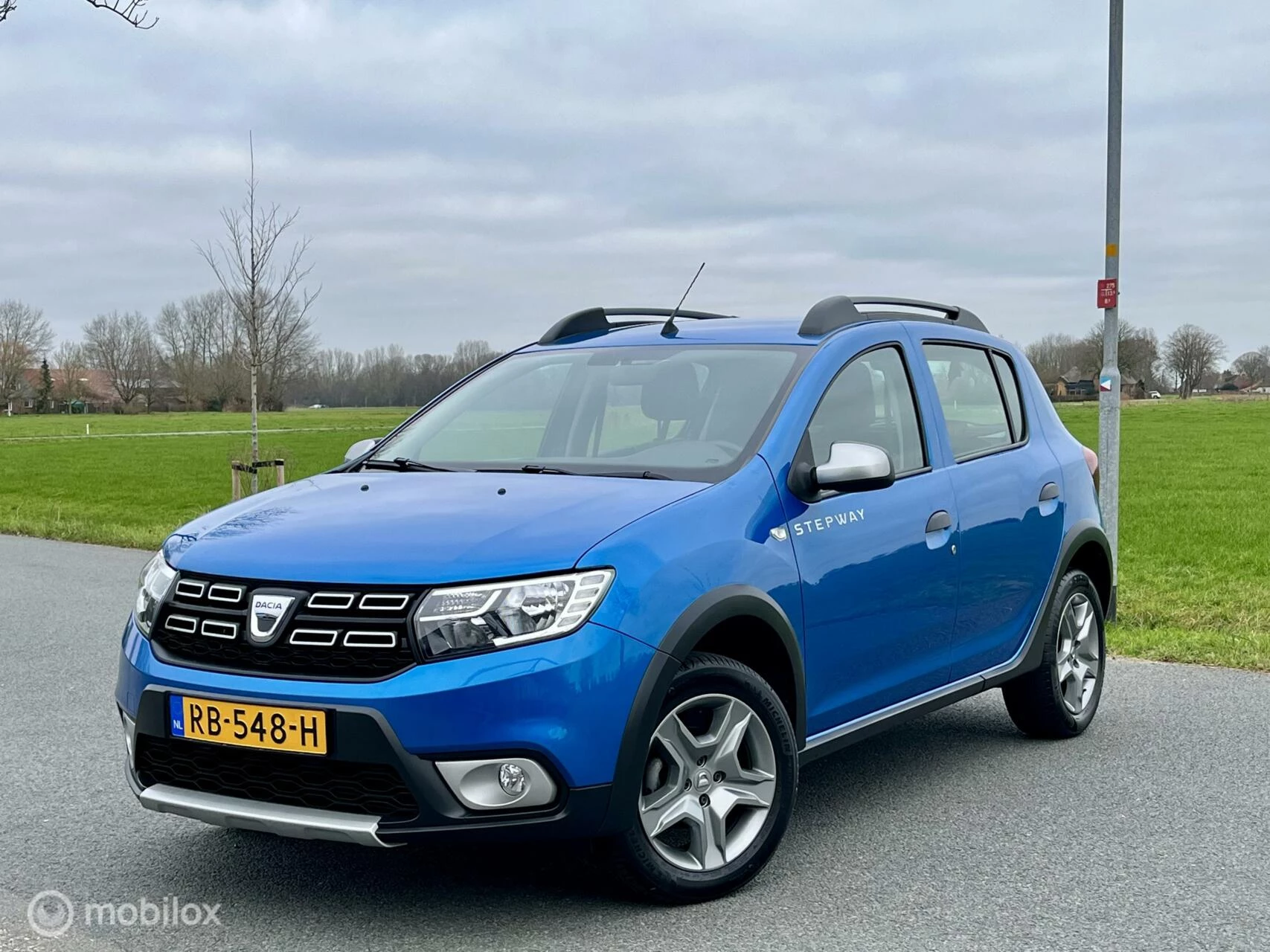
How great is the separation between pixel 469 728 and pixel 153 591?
3.90ft

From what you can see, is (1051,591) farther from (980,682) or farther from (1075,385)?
(1075,385)

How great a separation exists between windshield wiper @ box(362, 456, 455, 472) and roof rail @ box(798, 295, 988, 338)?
143cm

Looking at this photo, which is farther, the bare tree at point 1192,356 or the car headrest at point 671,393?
the bare tree at point 1192,356

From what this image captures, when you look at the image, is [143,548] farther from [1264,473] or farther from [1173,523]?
[1264,473]

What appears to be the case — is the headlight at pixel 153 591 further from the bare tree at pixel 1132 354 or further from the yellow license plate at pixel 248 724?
the bare tree at pixel 1132 354

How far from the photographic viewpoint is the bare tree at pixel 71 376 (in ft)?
401

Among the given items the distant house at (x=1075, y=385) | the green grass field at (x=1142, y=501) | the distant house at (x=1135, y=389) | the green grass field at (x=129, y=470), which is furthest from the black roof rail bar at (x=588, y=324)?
the distant house at (x=1135, y=389)

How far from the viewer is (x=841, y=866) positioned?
14.5 feet

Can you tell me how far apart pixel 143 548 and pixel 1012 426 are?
Result: 11.8 metres

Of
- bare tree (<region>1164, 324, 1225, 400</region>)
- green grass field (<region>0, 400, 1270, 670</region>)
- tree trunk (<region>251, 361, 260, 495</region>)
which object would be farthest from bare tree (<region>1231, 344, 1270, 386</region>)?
tree trunk (<region>251, 361, 260, 495</region>)

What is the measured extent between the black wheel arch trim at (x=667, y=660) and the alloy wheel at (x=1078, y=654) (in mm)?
2483

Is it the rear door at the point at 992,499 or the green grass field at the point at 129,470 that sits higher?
the rear door at the point at 992,499

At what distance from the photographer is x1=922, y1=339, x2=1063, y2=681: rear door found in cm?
530

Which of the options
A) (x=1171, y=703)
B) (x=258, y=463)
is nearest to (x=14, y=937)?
(x=1171, y=703)
